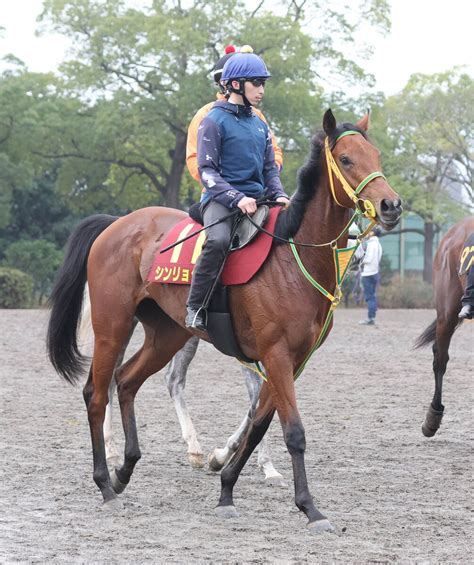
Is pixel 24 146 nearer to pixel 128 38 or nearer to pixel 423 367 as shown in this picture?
pixel 128 38

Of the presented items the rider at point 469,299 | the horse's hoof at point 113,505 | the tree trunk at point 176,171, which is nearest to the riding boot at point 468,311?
the rider at point 469,299

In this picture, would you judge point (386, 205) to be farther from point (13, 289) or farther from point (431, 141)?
point (431, 141)

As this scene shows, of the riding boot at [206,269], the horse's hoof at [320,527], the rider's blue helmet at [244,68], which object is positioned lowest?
the horse's hoof at [320,527]

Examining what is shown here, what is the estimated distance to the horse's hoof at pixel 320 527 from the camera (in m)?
5.29

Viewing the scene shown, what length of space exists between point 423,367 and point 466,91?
24.6 metres

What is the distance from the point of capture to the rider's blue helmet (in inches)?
232

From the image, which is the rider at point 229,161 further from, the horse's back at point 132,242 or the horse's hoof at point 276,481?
the horse's hoof at point 276,481

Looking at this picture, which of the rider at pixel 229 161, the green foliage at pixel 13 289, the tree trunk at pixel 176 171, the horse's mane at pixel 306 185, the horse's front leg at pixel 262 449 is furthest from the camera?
the tree trunk at pixel 176 171

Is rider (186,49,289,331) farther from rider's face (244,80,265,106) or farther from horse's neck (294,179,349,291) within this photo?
horse's neck (294,179,349,291)

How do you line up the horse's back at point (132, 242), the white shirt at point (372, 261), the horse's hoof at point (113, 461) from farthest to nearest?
the white shirt at point (372, 261) → the horse's hoof at point (113, 461) → the horse's back at point (132, 242)

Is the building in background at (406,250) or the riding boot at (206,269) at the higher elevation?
the building in background at (406,250)

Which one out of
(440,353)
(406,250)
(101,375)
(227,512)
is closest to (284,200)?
(101,375)

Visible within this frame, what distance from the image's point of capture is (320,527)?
5.29m

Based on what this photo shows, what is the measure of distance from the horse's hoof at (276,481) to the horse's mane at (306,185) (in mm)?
1733
